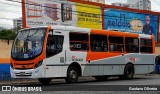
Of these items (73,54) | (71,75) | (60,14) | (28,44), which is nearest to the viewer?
(28,44)

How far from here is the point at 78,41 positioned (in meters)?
23.0

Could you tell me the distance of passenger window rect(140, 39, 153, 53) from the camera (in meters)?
28.3

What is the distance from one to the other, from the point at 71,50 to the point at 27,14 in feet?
46.6

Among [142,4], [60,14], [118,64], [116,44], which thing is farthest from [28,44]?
[142,4]

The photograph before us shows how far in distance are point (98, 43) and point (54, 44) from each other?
374cm

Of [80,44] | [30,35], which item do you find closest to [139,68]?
[80,44]

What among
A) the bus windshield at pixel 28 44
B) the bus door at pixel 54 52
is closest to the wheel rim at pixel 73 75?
the bus door at pixel 54 52

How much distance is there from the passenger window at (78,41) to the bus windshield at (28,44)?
75.6 inches

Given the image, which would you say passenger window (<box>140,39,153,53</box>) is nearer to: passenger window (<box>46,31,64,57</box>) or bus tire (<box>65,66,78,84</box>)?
bus tire (<box>65,66,78,84</box>)

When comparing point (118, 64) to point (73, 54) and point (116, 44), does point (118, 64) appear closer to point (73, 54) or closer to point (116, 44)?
point (116, 44)

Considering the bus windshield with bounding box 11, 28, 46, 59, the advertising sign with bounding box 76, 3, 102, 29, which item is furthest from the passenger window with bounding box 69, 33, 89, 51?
the advertising sign with bounding box 76, 3, 102, 29

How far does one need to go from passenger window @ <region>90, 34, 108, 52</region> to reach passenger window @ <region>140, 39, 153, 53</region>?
417 centimetres

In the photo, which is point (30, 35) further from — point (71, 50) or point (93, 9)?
point (93, 9)

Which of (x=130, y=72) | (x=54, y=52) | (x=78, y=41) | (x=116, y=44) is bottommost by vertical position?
(x=130, y=72)
